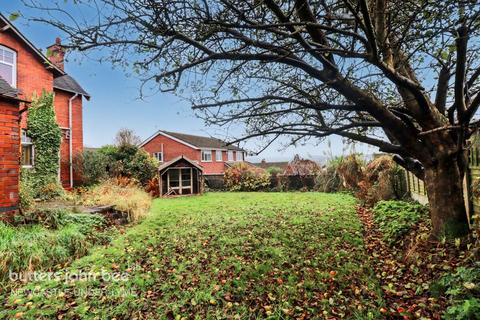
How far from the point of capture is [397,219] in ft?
20.4

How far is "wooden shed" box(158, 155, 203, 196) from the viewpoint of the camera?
55.9ft

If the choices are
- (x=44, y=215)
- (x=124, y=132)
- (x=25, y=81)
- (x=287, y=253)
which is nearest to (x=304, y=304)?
(x=287, y=253)

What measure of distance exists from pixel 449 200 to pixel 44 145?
15.1m

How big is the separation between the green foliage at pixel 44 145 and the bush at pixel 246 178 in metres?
10.9

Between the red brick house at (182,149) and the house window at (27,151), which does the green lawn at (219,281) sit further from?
the red brick house at (182,149)

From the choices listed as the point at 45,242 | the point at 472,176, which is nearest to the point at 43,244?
the point at 45,242

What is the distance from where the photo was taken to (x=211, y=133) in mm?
5281

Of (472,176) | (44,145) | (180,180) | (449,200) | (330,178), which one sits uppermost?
(44,145)

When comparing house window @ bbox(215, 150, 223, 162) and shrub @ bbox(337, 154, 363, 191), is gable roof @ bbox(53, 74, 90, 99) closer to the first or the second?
shrub @ bbox(337, 154, 363, 191)

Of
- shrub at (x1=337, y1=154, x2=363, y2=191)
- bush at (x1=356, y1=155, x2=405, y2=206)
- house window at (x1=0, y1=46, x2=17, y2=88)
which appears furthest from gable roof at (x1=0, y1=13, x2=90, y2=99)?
shrub at (x1=337, y1=154, x2=363, y2=191)

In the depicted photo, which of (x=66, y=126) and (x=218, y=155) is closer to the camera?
(x=66, y=126)

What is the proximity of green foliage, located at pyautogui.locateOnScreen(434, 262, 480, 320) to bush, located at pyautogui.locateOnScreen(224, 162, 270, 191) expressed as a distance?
16.4 meters

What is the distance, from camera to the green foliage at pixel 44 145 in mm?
12109

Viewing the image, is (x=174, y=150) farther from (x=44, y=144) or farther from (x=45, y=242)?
(x=45, y=242)
